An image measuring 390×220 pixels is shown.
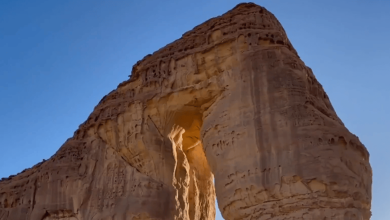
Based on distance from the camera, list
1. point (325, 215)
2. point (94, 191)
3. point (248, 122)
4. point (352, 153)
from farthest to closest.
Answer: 1. point (94, 191)
2. point (248, 122)
3. point (352, 153)
4. point (325, 215)

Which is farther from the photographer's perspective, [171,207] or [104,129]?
[104,129]

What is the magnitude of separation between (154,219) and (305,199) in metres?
5.52

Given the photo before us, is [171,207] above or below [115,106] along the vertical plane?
below

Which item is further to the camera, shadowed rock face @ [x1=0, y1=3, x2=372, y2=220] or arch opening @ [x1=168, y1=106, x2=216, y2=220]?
arch opening @ [x1=168, y1=106, x2=216, y2=220]

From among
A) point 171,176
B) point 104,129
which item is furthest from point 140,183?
point 104,129

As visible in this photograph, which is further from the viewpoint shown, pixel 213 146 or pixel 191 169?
pixel 191 169

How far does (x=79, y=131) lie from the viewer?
1905 centimetres

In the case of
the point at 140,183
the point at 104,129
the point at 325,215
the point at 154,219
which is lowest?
the point at 325,215

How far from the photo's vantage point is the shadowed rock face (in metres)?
12.4

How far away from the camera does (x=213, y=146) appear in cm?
1441

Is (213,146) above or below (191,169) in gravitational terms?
below

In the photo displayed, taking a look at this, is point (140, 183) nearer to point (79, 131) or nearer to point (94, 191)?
point (94, 191)

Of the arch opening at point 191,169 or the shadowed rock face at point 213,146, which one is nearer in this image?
the shadowed rock face at point 213,146

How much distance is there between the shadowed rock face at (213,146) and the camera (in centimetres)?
1244
